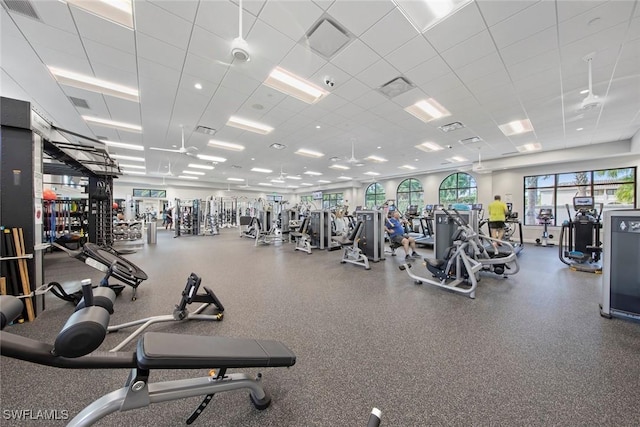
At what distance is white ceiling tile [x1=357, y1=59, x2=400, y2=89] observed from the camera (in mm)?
3531

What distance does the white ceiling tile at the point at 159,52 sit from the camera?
3.01 metres

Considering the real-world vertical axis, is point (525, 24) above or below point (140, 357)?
above

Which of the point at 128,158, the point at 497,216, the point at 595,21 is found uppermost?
the point at 595,21

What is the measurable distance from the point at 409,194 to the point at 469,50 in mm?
11080

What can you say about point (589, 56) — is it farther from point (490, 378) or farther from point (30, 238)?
point (30, 238)

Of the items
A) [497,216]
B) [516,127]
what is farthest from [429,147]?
[497,216]

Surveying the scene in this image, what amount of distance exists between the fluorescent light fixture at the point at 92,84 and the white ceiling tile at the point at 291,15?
10.7ft

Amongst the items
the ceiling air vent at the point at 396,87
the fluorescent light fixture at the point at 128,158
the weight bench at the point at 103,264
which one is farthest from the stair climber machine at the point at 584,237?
the fluorescent light fixture at the point at 128,158

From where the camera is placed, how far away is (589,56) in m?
3.22

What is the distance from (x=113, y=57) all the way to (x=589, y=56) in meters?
6.89

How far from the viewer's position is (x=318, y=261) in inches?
221

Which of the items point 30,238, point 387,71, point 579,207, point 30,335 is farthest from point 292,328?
point 579,207

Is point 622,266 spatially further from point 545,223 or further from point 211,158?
point 211,158

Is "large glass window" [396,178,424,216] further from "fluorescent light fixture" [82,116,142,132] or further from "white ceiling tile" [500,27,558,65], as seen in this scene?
"fluorescent light fixture" [82,116,142,132]
